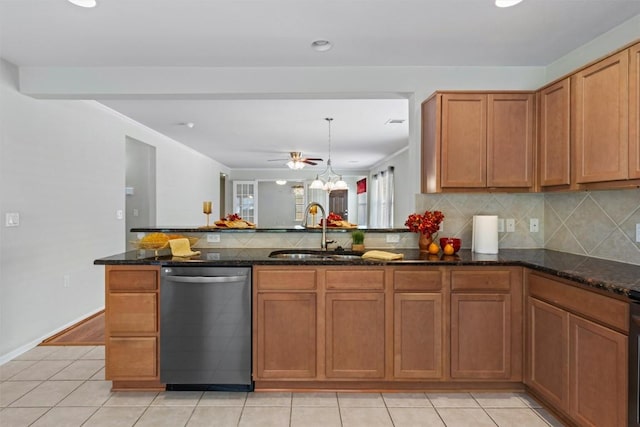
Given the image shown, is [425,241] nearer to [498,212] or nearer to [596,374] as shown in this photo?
[498,212]

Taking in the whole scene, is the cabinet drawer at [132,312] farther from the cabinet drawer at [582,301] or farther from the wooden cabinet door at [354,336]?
the cabinet drawer at [582,301]

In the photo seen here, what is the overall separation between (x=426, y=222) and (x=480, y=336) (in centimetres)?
88

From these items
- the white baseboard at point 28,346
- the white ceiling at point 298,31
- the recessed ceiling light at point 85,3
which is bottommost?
the white baseboard at point 28,346

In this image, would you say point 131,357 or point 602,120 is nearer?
point 602,120

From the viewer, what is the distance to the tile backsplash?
2.43m

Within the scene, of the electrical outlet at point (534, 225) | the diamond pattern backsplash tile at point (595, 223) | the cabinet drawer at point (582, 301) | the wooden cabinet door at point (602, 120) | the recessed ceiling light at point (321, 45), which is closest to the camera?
the cabinet drawer at point (582, 301)

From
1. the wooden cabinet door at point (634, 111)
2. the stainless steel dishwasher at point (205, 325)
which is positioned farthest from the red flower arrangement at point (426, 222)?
the stainless steel dishwasher at point (205, 325)

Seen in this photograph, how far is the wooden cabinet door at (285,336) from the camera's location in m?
2.57

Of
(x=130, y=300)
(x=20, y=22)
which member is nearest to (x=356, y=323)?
(x=130, y=300)

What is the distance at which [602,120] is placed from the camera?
2.22 metres

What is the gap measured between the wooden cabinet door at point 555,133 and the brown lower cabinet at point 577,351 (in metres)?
0.75

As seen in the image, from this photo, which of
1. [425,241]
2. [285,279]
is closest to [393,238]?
[425,241]

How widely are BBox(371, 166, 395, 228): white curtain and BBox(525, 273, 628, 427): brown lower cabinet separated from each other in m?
6.14

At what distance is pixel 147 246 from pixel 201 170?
18.9 ft
